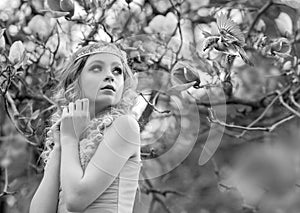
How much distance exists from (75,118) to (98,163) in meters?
0.08

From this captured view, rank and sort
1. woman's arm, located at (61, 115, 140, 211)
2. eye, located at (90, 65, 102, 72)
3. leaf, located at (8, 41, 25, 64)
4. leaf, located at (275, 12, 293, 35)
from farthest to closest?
leaf, located at (275, 12, 293, 35), leaf, located at (8, 41, 25, 64), eye, located at (90, 65, 102, 72), woman's arm, located at (61, 115, 140, 211)

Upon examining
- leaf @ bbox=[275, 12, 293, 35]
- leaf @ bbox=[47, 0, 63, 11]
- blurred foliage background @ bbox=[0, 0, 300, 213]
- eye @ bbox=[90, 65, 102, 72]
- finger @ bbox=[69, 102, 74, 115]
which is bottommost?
blurred foliage background @ bbox=[0, 0, 300, 213]

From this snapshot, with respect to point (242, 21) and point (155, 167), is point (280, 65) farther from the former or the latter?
point (155, 167)

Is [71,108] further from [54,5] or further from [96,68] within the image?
[54,5]

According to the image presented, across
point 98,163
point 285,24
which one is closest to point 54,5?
point 98,163

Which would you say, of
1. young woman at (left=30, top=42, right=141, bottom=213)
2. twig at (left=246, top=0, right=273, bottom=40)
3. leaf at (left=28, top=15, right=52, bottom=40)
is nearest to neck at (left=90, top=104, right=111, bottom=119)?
young woman at (left=30, top=42, right=141, bottom=213)

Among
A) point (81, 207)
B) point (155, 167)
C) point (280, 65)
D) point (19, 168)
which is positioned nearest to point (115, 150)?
point (81, 207)

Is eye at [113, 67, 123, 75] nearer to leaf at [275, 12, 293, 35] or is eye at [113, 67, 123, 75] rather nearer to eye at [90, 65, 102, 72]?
eye at [90, 65, 102, 72]

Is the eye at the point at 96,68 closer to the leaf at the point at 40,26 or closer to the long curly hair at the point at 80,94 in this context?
the long curly hair at the point at 80,94

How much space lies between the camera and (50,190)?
102 cm

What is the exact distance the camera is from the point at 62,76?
3.70 ft

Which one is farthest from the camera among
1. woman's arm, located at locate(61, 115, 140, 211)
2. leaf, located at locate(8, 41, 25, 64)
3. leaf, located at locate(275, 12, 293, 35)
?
leaf, located at locate(275, 12, 293, 35)

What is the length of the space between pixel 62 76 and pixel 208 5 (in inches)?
41.3

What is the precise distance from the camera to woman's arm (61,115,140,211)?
0.95m
